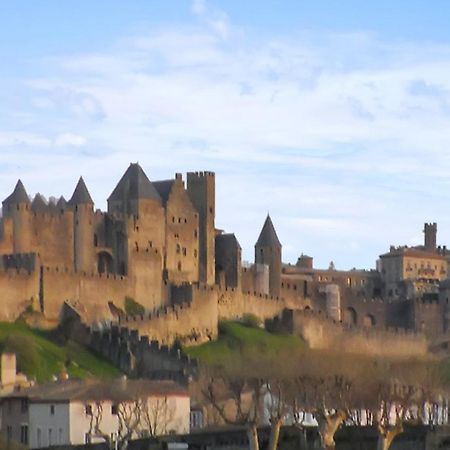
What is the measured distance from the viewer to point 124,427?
3324 inches

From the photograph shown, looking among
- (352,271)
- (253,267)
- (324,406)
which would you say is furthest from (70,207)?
(352,271)

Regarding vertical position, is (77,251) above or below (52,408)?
above

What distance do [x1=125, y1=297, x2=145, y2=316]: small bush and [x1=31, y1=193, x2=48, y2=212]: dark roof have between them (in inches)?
335

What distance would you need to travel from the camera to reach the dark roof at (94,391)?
279 ft

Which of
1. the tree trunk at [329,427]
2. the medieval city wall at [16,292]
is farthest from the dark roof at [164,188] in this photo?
the tree trunk at [329,427]

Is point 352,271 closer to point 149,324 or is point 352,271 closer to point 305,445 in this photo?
point 149,324

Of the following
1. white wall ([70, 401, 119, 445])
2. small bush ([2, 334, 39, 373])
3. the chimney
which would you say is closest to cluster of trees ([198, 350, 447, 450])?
white wall ([70, 401, 119, 445])

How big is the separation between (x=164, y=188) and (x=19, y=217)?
1620cm

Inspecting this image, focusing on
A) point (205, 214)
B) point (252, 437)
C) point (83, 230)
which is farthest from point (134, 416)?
point (205, 214)

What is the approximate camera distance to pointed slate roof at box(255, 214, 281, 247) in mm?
151375

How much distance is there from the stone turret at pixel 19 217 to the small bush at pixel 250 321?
1833cm

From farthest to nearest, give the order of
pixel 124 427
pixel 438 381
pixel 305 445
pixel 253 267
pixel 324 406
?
pixel 253 267
pixel 438 381
pixel 124 427
pixel 324 406
pixel 305 445

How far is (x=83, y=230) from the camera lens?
12938 centimetres

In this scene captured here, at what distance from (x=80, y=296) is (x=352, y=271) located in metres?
76.9
